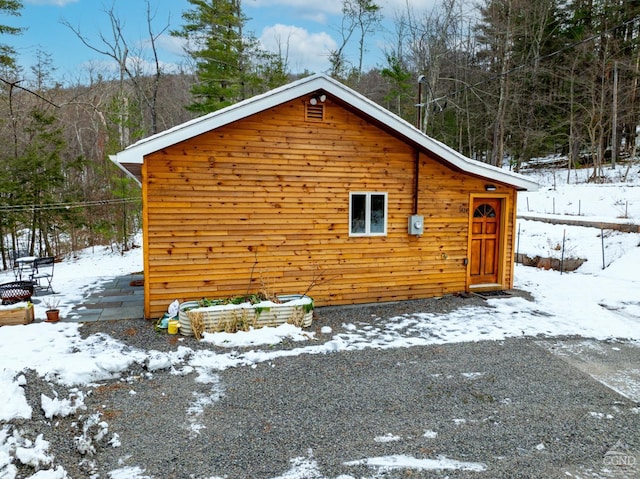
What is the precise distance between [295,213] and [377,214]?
5.43 feet

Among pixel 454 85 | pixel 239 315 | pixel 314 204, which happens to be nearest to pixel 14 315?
pixel 239 315

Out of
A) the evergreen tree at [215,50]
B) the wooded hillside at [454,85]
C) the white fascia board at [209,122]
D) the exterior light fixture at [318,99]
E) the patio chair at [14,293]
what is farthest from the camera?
the wooded hillside at [454,85]

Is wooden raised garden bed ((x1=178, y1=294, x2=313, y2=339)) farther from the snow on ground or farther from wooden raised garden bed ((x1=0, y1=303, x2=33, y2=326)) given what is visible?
wooden raised garden bed ((x1=0, y1=303, x2=33, y2=326))

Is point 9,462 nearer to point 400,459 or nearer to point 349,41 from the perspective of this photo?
point 400,459

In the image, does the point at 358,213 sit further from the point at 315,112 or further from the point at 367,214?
the point at 315,112

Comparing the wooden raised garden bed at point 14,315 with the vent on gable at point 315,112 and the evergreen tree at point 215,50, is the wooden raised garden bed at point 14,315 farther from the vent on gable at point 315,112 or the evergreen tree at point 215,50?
the evergreen tree at point 215,50

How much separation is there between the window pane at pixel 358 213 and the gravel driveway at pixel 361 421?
2975 millimetres

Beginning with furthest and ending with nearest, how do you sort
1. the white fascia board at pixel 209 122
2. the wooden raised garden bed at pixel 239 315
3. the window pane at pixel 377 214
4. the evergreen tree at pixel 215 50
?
the evergreen tree at pixel 215 50 < the window pane at pixel 377 214 < the white fascia board at pixel 209 122 < the wooden raised garden bed at pixel 239 315

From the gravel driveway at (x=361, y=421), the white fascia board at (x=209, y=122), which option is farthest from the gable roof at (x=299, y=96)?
the gravel driveway at (x=361, y=421)

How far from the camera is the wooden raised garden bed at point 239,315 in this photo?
6055 mm

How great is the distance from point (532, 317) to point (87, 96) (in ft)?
73.6

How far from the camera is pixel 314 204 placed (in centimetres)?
750

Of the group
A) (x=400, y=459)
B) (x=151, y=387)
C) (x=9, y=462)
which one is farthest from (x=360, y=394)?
(x=9, y=462)

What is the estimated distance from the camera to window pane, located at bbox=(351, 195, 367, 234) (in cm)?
782
